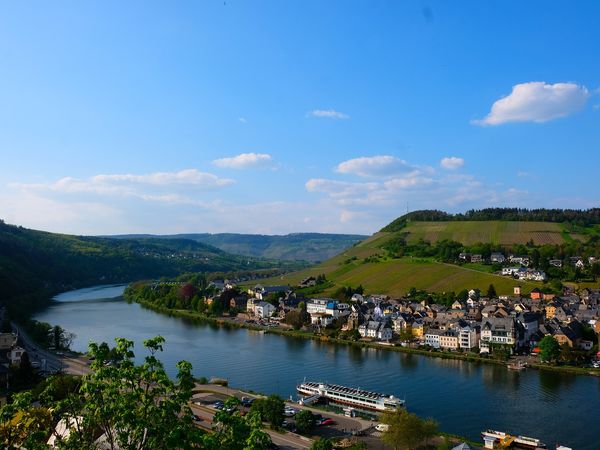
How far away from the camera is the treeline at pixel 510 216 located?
2464 inches

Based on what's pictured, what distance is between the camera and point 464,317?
30.5 meters

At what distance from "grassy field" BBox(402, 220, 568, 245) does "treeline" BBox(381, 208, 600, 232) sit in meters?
2.31

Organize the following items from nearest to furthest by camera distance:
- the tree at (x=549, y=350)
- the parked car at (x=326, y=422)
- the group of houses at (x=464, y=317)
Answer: the parked car at (x=326, y=422)
the tree at (x=549, y=350)
the group of houses at (x=464, y=317)

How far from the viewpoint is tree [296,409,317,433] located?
14461mm

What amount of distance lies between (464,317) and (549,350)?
26.2 feet

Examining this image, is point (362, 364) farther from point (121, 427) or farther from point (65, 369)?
point (121, 427)

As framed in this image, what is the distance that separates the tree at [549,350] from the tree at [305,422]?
1286cm

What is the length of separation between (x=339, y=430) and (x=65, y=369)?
11.9m

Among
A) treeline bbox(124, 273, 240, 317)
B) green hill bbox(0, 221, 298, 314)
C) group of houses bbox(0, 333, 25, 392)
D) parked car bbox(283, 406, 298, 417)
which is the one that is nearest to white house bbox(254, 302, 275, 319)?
treeline bbox(124, 273, 240, 317)

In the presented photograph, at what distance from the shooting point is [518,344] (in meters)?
25.6

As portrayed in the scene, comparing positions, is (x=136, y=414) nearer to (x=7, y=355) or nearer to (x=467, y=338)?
(x=7, y=355)

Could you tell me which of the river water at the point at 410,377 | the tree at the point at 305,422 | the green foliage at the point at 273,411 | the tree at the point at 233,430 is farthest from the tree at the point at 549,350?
the tree at the point at 233,430

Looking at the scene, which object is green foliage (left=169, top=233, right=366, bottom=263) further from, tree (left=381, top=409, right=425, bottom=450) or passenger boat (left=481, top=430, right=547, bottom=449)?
tree (left=381, top=409, right=425, bottom=450)

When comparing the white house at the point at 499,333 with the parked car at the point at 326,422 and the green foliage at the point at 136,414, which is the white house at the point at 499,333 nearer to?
the parked car at the point at 326,422
